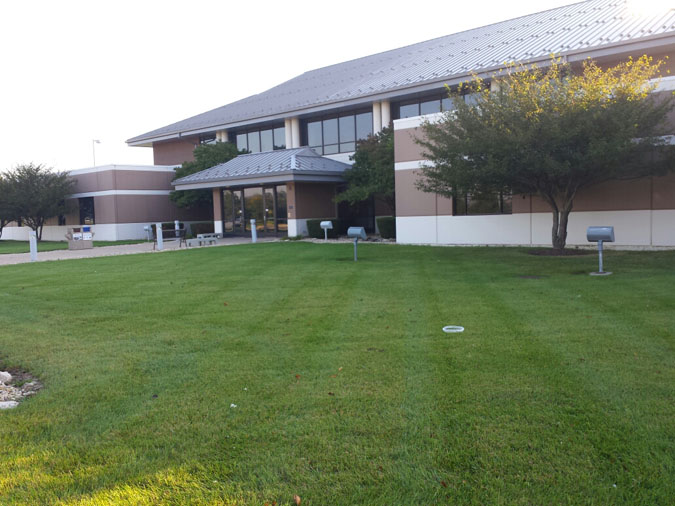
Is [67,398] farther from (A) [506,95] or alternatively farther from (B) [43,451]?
(A) [506,95]

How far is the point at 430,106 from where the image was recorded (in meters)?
27.9

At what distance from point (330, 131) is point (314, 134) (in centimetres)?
112

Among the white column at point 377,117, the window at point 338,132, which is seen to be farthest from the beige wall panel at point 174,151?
the white column at point 377,117

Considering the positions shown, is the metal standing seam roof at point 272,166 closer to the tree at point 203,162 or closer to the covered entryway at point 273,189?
the covered entryway at point 273,189

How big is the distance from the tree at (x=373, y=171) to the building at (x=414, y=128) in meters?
1.46

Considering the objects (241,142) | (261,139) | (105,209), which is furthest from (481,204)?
(105,209)

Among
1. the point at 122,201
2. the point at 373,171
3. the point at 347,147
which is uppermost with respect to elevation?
the point at 347,147

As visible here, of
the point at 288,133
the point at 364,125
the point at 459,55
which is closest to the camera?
the point at 459,55

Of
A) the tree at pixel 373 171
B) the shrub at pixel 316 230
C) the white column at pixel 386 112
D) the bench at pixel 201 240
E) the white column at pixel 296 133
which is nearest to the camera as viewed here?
the tree at pixel 373 171

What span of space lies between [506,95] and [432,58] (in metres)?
16.3

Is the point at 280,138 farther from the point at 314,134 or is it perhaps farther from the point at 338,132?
the point at 338,132

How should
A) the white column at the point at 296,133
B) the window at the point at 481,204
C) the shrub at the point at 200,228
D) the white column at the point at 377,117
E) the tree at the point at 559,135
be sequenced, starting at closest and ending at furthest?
the tree at the point at 559,135, the window at the point at 481,204, the white column at the point at 377,117, the white column at the point at 296,133, the shrub at the point at 200,228

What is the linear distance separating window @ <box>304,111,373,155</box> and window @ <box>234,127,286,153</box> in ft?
7.70

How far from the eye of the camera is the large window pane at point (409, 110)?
28.4 metres
